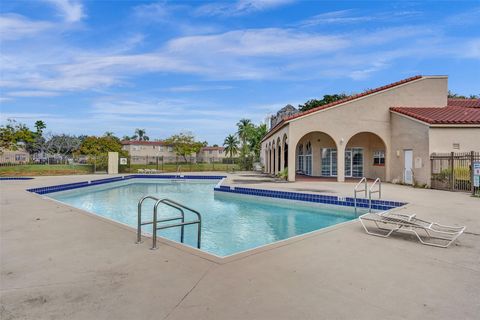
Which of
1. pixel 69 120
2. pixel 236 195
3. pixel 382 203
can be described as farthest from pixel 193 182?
pixel 69 120

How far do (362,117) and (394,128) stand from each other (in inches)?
75.0

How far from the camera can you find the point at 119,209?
1161 centimetres

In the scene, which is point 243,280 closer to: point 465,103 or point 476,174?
point 476,174

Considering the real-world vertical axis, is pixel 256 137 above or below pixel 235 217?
above

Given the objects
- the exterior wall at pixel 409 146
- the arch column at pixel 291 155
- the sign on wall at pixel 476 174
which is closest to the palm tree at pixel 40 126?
the arch column at pixel 291 155

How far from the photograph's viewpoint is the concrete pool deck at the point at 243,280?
9.07 ft

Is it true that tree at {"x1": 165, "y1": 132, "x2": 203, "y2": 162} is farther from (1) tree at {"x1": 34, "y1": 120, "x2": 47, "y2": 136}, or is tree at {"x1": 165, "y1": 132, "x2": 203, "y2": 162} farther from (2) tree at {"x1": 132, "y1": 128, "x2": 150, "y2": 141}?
(2) tree at {"x1": 132, "y1": 128, "x2": 150, "y2": 141}

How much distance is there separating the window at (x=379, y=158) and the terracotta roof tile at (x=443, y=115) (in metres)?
3.38

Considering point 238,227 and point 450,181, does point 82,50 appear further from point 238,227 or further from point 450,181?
point 450,181

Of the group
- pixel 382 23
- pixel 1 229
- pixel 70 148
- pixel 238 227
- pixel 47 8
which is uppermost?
pixel 382 23

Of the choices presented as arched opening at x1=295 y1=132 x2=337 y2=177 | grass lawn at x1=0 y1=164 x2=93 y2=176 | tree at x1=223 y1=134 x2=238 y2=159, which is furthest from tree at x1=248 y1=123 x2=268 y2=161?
grass lawn at x1=0 y1=164 x2=93 y2=176

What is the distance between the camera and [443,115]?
1562 centimetres

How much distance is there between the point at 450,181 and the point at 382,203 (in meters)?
6.09

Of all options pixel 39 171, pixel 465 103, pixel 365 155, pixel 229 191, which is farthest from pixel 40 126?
pixel 465 103
